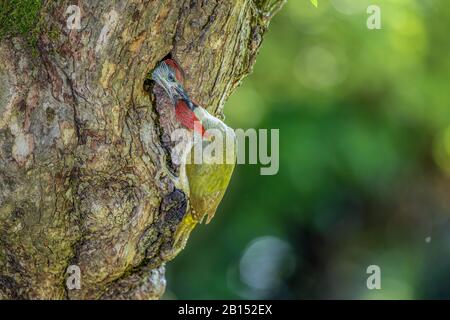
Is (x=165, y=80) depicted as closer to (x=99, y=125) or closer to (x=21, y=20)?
→ (x=99, y=125)

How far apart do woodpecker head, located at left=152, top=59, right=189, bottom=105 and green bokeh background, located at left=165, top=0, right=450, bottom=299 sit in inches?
166

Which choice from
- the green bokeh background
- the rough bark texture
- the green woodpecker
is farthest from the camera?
the green bokeh background

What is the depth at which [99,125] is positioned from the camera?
10.9 ft

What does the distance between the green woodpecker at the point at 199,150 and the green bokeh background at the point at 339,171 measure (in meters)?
4.09

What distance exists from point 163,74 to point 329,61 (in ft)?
17.6

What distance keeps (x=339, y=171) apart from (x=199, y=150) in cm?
508

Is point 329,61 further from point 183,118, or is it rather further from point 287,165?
point 183,118

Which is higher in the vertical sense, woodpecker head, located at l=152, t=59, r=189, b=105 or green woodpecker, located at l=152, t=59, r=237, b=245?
woodpecker head, located at l=152, t=59, r=189, b=105

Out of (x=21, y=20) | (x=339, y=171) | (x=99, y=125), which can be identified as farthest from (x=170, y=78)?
(x=339, y=171)

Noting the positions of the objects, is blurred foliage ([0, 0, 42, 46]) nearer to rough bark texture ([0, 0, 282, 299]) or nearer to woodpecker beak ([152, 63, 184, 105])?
rough bark texture ([0, 0, 282, 299])

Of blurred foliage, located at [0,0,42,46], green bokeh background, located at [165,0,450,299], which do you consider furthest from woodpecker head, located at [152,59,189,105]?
green bokeh background, located at [165,0,450,299]

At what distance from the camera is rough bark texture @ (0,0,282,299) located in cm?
325

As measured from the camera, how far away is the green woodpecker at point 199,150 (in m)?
3.38

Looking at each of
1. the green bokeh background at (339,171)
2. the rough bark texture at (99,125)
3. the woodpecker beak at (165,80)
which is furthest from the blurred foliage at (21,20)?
the green bokeh background at (339,171)
